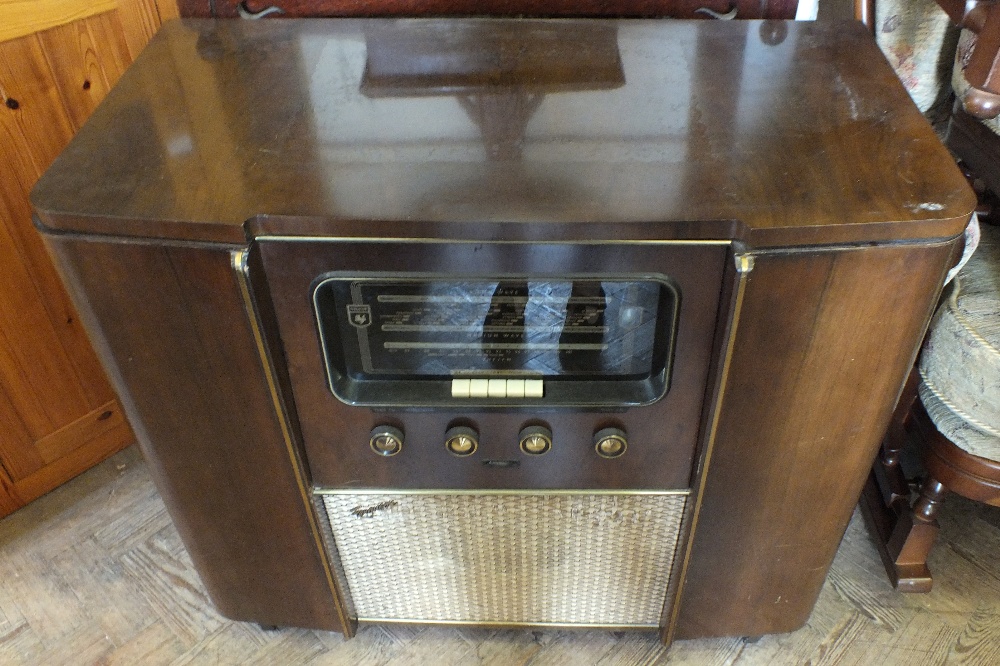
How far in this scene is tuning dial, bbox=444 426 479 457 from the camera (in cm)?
83

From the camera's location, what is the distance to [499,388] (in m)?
0.80

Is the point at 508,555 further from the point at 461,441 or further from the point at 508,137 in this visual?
the point at 508,137

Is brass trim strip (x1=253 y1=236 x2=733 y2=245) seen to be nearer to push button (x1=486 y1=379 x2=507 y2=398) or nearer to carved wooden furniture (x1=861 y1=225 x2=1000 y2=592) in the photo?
push button (x1=486 y1=379 x2=507 y2=398)

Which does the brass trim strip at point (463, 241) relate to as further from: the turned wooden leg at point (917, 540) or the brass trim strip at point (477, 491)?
the turned wooden leg at point (917, 540)

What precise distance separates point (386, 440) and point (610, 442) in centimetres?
23

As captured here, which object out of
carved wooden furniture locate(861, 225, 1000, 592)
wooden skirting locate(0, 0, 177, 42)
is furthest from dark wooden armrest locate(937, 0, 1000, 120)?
wooden skirting locate(0, 0, 177, 42)

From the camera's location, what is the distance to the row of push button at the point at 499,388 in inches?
31.5

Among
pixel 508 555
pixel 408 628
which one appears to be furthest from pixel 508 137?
pixel 408 628

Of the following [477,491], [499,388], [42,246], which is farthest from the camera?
[42,246]

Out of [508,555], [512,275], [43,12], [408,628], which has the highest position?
[43,12]

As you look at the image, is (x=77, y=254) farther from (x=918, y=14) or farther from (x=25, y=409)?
(x=918, y=14)

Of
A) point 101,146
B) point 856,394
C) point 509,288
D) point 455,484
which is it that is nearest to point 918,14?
point 856,394

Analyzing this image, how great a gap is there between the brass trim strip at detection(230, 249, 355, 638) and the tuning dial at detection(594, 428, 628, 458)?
1.06ft

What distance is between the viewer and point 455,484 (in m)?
0.90
